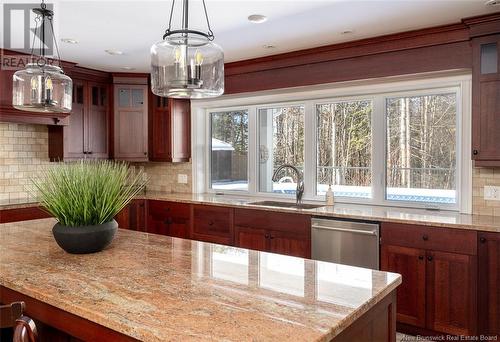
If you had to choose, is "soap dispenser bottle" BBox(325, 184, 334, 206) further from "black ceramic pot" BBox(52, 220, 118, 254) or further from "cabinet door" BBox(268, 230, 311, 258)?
"black ceramic pot" BBox(52, 220, 118, 254)

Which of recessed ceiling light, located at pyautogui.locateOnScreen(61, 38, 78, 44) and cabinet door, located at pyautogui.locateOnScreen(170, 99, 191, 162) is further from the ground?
recessed ceiling light, located at pyautogui.locateOnScreen(61, 38, 78, 44)

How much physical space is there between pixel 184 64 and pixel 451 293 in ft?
8.10

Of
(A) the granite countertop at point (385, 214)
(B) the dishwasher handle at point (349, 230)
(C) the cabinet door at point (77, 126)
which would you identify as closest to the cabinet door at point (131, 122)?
(C) the cabinet door at point (77, 126)

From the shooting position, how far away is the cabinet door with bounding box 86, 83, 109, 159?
480 cm

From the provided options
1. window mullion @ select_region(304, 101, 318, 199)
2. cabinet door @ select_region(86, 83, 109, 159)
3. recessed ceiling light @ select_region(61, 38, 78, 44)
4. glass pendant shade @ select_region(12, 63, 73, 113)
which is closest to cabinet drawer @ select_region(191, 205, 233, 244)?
window mullion @ select_region(304, 101, 318, 199)

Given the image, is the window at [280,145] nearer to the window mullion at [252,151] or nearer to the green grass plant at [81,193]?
the window mullion at [252,151]

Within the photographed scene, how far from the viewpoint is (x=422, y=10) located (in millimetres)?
2801

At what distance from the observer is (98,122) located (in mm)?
4887

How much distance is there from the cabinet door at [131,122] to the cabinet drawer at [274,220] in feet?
6.06

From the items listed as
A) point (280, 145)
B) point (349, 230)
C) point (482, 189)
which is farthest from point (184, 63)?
point (280, 145)

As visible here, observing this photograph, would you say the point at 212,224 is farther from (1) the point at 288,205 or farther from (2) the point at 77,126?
(2) the point at 77,126

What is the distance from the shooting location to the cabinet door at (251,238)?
3.75 metres

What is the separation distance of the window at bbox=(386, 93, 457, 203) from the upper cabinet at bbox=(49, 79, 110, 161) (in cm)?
345

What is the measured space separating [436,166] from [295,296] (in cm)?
266
